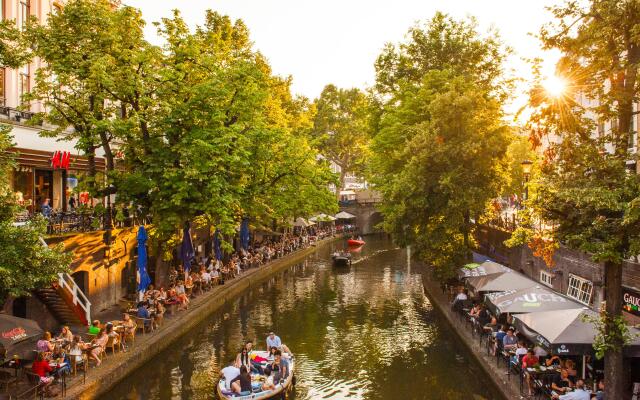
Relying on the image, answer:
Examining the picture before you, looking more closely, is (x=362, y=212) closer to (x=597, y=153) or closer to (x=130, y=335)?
(x=130, y=335)

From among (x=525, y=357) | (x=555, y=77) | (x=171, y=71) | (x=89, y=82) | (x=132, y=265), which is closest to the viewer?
(x=555, y=77)

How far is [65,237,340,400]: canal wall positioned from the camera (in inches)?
673

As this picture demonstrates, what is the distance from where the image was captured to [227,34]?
3947cm

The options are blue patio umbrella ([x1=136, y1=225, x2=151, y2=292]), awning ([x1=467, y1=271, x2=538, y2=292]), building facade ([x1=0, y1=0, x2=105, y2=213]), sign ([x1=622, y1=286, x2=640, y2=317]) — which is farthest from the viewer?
building facade ([x1=0, y1=0, x2=105, y2=213])

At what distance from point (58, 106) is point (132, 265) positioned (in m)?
10.7

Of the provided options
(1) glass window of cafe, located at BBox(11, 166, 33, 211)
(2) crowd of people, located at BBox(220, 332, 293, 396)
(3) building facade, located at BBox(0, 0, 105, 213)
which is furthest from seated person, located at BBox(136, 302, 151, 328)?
(1) glass window of cafe, located at BBox(11, 166, 33, 211)

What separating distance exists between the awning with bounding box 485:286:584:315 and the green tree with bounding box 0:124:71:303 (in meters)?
15.0

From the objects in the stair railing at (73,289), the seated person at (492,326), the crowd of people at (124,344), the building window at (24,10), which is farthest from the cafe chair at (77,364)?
the building window at (24,10)

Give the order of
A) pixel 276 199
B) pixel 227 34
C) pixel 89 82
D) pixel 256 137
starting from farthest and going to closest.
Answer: pixel 227 34
pixel 276 199
pixel 256 137
pixel 89 82

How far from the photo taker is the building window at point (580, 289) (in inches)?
853

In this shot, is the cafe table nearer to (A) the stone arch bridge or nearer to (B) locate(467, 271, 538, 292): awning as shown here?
(B) locate(467, 271, 538, 292): awning

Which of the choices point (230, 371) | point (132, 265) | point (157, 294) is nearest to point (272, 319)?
point (157, 294)

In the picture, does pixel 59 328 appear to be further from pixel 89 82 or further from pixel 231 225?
pixel 89 82

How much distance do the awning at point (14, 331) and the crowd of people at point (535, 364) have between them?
14.7 metres
